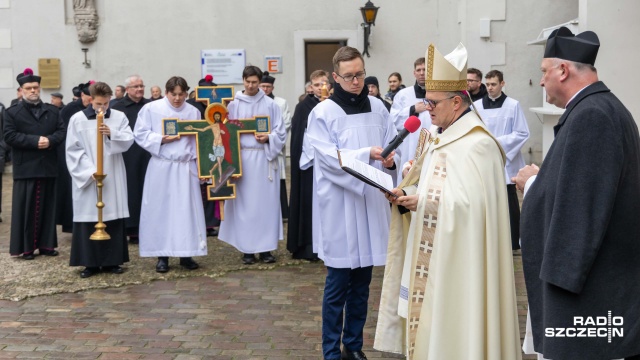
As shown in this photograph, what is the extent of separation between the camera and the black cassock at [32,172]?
981cm

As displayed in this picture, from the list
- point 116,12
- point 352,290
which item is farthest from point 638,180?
point 116,12

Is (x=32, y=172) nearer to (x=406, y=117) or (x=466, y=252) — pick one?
(x=406, y=117)

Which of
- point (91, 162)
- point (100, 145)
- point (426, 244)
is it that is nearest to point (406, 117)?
point (100, 145)

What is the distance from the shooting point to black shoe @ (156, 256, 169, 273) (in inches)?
360

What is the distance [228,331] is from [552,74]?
3.74m

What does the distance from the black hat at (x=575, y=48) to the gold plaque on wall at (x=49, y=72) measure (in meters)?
16.1

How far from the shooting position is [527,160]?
1753 cm

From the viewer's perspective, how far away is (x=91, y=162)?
900 centimetres

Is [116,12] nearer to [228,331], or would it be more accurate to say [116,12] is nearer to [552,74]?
[228,331]

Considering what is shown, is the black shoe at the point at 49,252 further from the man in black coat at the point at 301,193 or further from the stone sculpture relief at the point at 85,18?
the stone sculpture relief at the point at 85,18

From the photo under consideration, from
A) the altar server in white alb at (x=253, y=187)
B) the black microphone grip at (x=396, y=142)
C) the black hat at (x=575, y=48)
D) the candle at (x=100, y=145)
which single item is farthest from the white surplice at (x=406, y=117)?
the black hat at (x=575, y=48)

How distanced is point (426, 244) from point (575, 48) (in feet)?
4.32

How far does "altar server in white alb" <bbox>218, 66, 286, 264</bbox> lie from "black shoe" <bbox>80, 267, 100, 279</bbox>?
1356 millimetres

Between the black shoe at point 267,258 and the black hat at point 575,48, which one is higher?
the black hat at point 575,48
